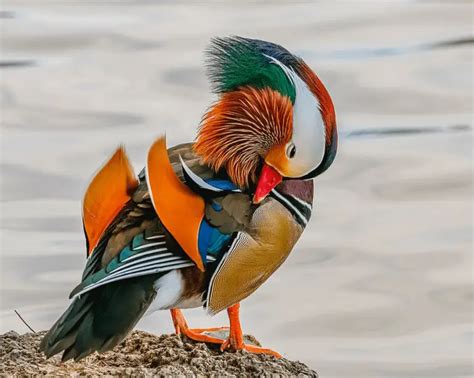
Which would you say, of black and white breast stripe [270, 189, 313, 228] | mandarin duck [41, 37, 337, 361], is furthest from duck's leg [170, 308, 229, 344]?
black and white breast stripe [270, 189, 313, 228]

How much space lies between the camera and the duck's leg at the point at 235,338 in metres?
1.73

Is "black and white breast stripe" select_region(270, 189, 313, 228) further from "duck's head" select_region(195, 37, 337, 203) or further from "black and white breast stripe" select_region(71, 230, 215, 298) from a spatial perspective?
"black and white breast stripe" select_region(71, 230, 215, 298)

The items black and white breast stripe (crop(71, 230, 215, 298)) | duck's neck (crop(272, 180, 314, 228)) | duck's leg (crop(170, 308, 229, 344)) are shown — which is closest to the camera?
black and white breast stripe (crop(71, 230, 215, 298))

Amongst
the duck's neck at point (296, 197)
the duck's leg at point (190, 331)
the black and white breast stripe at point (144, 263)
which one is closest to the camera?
the black and white breast stripe at point (144, 263)

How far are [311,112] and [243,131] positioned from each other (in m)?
0.10

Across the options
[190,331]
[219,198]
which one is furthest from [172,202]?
[190,331]

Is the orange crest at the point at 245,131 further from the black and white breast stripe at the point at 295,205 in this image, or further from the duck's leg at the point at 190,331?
the duck's leg at the point at 190,331

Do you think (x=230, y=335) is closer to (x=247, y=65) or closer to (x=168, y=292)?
(x=168, y=292)

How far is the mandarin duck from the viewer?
1.58 meters

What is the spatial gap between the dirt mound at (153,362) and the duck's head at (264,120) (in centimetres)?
→ 26

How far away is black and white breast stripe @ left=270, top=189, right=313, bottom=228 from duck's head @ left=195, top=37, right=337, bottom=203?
0.03 meters

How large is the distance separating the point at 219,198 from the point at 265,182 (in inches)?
2.7

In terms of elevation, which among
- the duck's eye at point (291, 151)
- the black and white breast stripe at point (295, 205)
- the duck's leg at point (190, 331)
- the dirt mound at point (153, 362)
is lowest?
the dirt mound at point (153, 362)

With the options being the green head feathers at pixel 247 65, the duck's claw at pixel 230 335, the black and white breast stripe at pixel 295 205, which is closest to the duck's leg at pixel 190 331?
the duck's claw at pixel 230 335
